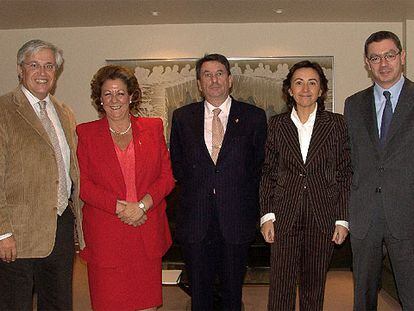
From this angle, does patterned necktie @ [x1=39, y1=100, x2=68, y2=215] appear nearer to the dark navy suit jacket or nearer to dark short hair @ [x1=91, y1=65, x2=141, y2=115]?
dark short hair @ [x1=91, y1=65, x2=141, y2=115]

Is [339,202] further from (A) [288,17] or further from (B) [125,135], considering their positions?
(A) [288,17]

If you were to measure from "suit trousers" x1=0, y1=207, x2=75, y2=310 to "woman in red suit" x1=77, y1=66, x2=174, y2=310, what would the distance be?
0.45 ft

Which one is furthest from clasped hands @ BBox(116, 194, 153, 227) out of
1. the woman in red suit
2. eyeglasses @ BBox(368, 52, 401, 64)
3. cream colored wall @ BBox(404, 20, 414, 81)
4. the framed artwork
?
cream colored wall @ BBox(404, 20, 414, 81)

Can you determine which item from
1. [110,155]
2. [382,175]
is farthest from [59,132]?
[382,175]

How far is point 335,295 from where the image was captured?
4.51m

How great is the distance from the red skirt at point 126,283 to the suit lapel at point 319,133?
107 centimetres

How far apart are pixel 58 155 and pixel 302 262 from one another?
1.46 meters

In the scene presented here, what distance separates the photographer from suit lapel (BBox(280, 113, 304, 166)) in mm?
2807

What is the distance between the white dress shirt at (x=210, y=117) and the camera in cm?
300

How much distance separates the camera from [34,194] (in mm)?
2617

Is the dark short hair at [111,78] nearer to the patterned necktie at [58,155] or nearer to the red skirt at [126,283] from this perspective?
the patterned necktie at [58,155]

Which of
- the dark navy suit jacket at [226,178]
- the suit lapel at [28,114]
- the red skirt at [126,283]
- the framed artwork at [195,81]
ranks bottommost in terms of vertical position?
the red skirt at [126,283]

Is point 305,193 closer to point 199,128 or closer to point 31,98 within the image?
point 199,128

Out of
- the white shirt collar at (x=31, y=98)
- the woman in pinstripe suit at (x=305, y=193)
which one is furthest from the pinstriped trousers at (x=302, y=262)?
the white shirt collar at (x=31, y=98)
